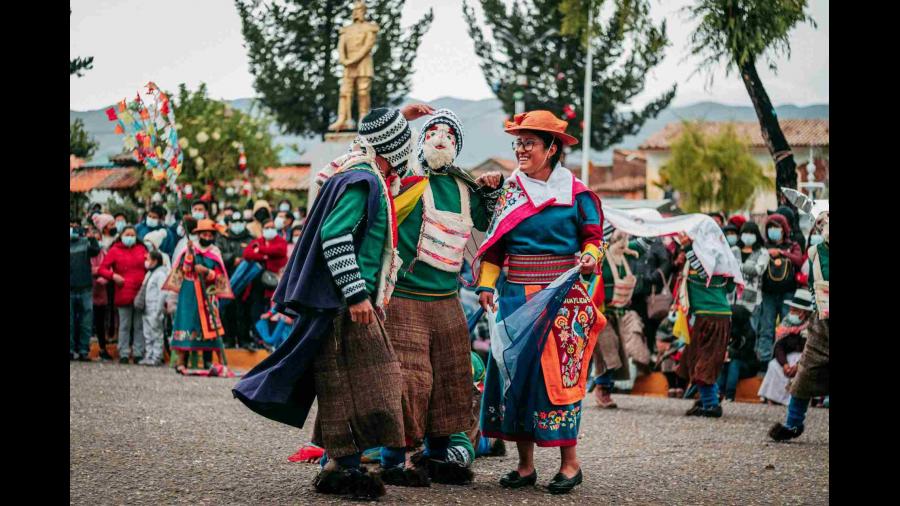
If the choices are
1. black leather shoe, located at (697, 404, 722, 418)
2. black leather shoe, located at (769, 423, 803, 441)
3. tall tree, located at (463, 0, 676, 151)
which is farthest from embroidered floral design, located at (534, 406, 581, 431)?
tall tree, located at (463, 0, 676, 151)

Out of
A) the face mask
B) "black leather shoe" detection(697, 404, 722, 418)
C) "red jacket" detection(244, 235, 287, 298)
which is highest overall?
"red jacket" detection(244, 235, 287, 298)

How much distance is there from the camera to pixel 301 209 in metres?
22.2

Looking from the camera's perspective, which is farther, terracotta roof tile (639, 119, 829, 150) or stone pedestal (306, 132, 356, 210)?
terracotta roof tile (639, 119, 829, 150)

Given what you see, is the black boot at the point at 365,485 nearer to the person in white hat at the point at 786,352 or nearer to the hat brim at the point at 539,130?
the hat brim at the point at 539,130

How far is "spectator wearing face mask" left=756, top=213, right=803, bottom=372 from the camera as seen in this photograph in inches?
529

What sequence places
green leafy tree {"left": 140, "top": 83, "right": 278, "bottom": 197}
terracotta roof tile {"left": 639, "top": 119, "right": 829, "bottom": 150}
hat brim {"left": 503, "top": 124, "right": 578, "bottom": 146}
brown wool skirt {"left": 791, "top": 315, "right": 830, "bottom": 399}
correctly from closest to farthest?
1. hat brim {"left": 503, "top": 124, "right": 578, "bottom": 146}
2. brown wool skirt {"left": 791, "top": 315, "right": 830, "bottom": 399}
3. green leafy tree {"left": 140, "top": 83, "right": 278, "bottom": 197}
4. terracotta roof tile {"left": 639, "top": 119, "right": 829, "bottom": 150}

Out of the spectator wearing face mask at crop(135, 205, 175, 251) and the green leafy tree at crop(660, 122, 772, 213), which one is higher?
the green leafy tree at crop(660, 122, 772, 213)

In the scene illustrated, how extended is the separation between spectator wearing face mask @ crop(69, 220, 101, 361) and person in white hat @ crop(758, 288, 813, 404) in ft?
28.7

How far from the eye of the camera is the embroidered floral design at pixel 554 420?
6668 mm

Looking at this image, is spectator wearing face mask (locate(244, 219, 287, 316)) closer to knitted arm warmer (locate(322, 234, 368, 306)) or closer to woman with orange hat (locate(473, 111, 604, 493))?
woman with orange hat (locate(473, 111, 604, 493))

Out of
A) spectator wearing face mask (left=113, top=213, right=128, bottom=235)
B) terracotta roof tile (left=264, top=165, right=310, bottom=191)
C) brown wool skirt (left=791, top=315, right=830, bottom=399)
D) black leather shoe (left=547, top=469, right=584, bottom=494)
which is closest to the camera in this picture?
black leather shoe (left=547, top=469, right=584, bottom=494)
